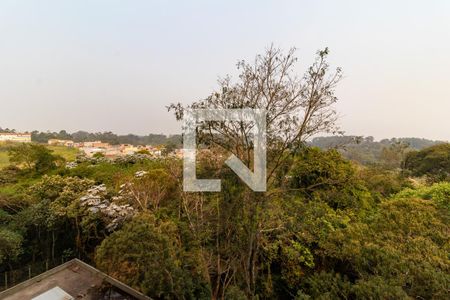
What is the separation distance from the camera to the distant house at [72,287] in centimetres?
493

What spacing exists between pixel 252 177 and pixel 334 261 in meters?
3.52

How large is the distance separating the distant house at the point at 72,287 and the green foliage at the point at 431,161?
92.4 feet

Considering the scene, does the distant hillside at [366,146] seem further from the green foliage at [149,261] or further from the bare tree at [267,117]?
the green foliage at [149,261]

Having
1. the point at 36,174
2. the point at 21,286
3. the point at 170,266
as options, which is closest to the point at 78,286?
the point at 21,286

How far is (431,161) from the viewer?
25828 mm

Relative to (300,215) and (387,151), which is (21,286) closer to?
(300,215)

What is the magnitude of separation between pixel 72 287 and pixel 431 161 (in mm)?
31943

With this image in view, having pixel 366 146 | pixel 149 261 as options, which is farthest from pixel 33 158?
pixel 366 146

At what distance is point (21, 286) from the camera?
17.7 ft

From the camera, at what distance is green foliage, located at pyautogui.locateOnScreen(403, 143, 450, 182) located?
81.1 ft

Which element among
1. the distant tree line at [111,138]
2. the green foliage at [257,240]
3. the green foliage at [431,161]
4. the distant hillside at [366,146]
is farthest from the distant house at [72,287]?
the distant tree line at [111,138]

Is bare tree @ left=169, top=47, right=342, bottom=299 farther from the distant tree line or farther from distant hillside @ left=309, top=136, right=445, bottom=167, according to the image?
the distant tree line

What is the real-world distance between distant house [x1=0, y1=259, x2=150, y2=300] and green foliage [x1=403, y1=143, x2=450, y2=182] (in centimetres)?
2817

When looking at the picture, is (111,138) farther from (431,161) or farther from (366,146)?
(366,146)
